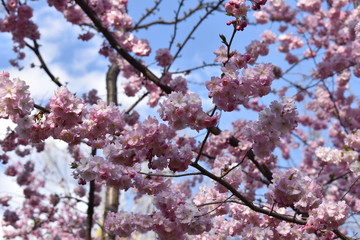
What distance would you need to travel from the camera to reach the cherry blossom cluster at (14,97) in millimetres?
2367

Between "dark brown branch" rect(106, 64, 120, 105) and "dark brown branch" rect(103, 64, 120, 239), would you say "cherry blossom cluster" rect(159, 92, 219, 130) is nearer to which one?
"dark brown branch" rect(103, 64, 120, 239)

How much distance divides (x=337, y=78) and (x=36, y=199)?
21.3 ft

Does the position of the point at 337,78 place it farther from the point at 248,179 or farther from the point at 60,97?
the point at 60,97

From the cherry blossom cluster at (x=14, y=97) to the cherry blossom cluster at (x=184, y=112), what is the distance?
0.78 meters

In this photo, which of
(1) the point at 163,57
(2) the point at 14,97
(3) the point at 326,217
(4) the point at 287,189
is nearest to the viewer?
(2) the point at 14,97

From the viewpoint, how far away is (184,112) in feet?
7.23

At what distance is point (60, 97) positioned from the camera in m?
2.40

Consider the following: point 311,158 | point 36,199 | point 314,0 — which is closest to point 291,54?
point 314,0

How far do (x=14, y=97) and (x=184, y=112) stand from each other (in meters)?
0.97

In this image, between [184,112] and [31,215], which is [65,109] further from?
[31,215]

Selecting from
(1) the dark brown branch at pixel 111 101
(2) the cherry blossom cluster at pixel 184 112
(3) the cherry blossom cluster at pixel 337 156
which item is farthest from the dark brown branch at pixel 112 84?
(2) the cherry blossom cluster at pixel 184 112

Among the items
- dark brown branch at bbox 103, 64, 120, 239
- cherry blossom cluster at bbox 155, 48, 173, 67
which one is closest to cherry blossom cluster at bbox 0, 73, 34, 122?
cherry blossom cluster at bbox 155, 48, 173, 67

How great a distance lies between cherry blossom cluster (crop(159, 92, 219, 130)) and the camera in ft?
7.23

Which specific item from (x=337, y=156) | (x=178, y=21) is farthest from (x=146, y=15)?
(x=337, y=156)
